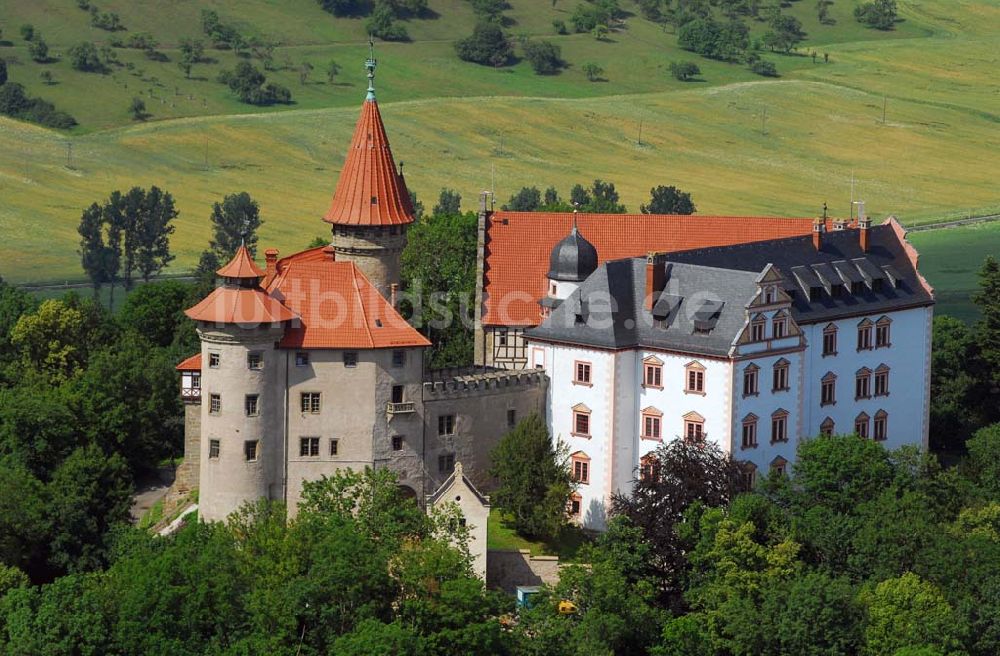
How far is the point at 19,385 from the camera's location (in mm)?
144000

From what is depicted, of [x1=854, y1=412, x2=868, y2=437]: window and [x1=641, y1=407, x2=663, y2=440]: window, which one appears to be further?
[x1=854, y1=412, x2=868, y2=437]: window

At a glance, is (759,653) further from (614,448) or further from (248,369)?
(248,369)

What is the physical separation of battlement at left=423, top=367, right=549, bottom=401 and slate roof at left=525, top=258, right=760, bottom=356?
82.4 inches

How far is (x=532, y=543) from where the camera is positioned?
11975 cm

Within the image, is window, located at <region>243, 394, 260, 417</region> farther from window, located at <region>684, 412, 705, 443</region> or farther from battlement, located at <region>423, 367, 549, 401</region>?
window, located at <region>684, 412, 705, 443</region>

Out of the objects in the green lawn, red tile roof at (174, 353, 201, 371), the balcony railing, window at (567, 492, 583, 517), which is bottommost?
the green lawn

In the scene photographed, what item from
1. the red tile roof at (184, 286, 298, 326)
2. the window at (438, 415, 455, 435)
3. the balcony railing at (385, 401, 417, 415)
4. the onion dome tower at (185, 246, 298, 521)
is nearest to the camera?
the red tile roof at (184, 286, 298, 326)

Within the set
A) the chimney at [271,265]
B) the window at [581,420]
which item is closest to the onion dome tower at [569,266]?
the window at [581,420]

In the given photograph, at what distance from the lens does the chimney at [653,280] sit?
406 ft

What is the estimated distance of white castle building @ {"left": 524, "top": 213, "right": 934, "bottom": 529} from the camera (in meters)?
121

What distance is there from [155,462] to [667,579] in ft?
112

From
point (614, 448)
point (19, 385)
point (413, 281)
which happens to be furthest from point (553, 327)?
point (19, 385)

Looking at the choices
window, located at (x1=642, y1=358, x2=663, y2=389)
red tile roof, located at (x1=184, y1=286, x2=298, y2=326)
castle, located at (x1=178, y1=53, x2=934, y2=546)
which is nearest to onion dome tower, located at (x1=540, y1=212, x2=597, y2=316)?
castle, located at (x1=178, y1=53, x2=934, y2=546)

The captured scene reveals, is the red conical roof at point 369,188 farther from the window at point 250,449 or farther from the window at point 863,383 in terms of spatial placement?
the window at point 863,383
